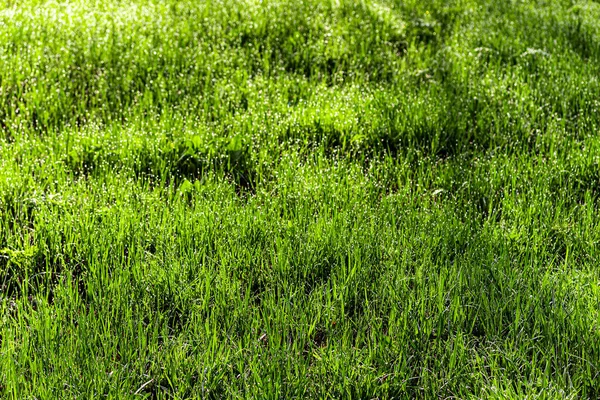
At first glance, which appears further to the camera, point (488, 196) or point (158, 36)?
point (158, 36)

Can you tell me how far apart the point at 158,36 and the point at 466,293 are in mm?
4051

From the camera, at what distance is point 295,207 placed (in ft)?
13.2

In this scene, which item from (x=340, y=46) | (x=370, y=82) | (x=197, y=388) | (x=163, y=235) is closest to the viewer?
(x=197, y=388)

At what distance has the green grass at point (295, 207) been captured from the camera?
2.97 metres

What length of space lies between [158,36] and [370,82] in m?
1.97

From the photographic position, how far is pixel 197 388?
2.85 metres

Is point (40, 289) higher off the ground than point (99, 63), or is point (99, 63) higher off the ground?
point (99, 63)

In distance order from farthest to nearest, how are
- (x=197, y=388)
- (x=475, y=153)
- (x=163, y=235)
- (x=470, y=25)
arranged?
(x=470, y=25) → (x=475, y=153) → (x=163, y=235) → (x=197, y=388)

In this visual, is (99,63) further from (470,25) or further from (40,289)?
(470,25)

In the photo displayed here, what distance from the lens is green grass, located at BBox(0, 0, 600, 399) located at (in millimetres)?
2969

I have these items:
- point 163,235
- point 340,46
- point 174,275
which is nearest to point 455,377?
point 174,275

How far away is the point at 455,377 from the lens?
9.48ft

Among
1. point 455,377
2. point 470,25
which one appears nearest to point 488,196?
point 455,377

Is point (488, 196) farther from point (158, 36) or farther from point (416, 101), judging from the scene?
point (158, 36)
